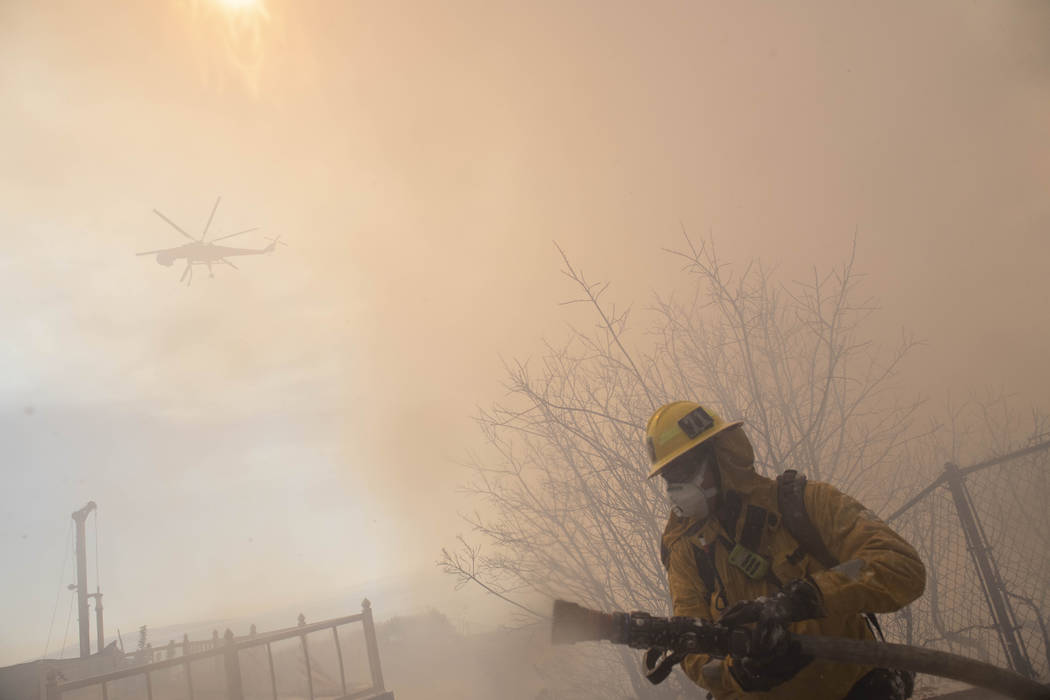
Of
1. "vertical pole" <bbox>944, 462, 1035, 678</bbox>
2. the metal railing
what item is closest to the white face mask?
"vertical pole" <bbox>944, 462, 1035, 678</bbox>

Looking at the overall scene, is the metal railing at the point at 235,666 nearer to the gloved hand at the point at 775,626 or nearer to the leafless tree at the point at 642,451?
the leafless tree at the point at 642,451

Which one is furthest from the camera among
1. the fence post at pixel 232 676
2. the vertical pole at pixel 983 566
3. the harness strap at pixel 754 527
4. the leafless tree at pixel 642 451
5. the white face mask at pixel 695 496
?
the fence post at pixel 232 676

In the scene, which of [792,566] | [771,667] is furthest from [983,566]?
[771,667]

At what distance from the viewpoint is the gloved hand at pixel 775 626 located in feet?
5.65

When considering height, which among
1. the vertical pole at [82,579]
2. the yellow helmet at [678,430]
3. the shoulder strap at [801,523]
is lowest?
the shoulder strap at [801,523]

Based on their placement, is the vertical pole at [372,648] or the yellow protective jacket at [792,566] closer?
the yellow protective jacket at [792,566]

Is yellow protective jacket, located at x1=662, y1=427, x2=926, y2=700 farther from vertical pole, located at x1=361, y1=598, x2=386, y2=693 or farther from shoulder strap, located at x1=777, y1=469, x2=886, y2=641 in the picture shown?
vertical pole, located at x1=361, y1=598, x2=386, y2=693

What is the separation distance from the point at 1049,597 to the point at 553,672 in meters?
5.55

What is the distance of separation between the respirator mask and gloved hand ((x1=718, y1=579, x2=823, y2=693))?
40cm

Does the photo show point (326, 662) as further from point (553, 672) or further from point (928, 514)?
point (928, 514)

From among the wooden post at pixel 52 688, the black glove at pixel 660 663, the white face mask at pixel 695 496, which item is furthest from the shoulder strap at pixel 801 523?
the wooden post at pixel 52 688

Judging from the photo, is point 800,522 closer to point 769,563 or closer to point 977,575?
point 769,563

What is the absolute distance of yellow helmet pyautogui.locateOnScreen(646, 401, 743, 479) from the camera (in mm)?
2172

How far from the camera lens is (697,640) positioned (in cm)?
182
